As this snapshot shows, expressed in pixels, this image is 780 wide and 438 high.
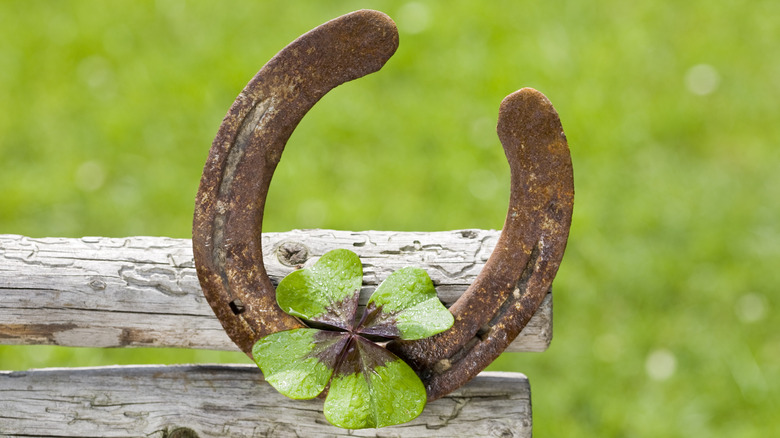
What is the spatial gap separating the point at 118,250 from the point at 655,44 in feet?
7.55

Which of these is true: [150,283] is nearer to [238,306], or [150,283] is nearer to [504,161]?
[238,306]

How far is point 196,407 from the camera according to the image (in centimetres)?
117

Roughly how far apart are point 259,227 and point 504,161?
5.16 ft

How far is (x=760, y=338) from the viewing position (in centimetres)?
217

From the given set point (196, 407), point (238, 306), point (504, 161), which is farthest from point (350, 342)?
point (504, 161)

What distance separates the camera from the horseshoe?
1059 millimetres

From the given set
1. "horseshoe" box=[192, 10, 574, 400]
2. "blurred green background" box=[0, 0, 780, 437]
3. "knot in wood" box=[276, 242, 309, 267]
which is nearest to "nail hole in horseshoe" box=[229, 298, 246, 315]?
"horseshoe" box=[192, 10, 574, 400]

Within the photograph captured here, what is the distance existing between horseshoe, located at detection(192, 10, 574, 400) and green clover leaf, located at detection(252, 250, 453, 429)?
0.06 meters

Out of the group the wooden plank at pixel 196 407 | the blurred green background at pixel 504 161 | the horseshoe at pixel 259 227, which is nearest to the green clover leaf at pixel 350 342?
the horseshoe at pixel 259 227

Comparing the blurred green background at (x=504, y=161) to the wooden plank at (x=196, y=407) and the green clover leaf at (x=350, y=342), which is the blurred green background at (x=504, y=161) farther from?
the green clover leaf at (x=350, y=342)

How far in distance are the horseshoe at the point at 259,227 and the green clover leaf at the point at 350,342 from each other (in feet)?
0.18

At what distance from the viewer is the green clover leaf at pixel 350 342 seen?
3.18ft

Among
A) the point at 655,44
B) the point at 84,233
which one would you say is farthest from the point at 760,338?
the point at 84,233

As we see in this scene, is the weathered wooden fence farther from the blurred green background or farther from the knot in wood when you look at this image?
the blurred green background
